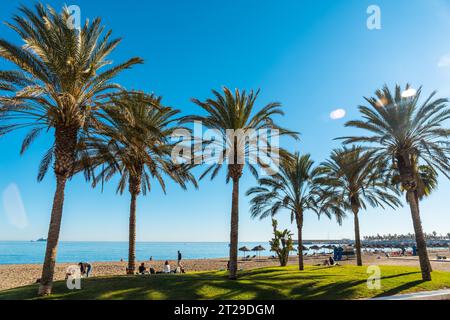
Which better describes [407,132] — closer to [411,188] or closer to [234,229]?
[411,188]

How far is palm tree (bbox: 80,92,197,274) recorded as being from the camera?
43.3 feet

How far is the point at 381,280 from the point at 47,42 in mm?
18684

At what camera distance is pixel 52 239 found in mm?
11781

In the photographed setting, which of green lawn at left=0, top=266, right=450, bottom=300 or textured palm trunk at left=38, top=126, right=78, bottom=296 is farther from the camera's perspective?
textured palm trunk at left=38, top=126, right=78, bottom=296

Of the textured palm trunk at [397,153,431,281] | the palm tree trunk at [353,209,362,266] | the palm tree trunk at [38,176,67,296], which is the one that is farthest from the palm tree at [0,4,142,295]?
the palm tree trunk at [353,209,362,266]

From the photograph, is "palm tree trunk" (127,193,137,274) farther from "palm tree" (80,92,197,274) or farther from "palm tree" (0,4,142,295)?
"palm tree" (0,4,142,295)

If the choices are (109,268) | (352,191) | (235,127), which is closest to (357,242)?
(352,191)

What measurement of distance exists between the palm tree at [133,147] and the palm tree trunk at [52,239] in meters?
2.78

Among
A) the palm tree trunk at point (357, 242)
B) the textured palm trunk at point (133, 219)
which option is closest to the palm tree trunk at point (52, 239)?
the textured palm trunk at point (133, 219)

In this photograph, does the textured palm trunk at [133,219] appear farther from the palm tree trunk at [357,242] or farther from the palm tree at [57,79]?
the palm tree trunk at [357,242]

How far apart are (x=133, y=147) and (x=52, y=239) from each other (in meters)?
5.05

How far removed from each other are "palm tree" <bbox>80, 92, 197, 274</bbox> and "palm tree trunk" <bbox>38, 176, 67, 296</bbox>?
278 centimetres

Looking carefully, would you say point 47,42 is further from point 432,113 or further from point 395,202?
point 395,202

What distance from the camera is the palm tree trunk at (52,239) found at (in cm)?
1123
